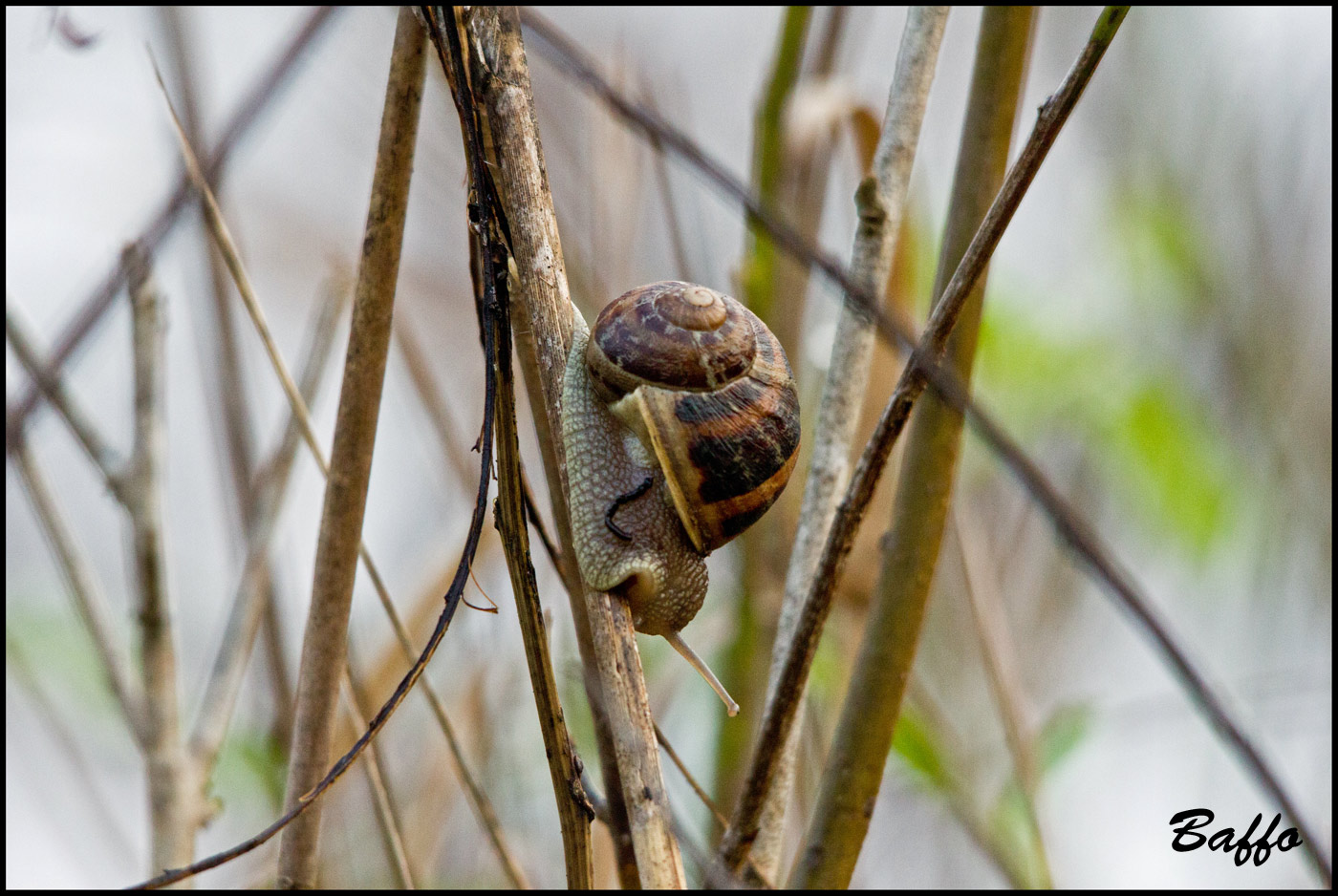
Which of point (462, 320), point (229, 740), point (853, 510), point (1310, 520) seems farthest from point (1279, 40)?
point (229, 740)

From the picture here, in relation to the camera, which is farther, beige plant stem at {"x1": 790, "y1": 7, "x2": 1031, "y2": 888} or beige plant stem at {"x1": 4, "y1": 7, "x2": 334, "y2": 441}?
beige plant stem at {"x1": 4, "y1": 7, "x2": 334, "y2": 441}

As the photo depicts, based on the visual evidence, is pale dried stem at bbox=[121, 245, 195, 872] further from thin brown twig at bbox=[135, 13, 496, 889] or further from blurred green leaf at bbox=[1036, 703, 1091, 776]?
blurred green leaf at bbox=[1036, 703, 1091, 776]

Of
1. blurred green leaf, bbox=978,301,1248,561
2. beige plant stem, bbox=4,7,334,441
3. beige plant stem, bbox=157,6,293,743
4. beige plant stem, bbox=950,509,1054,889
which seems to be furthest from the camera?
blurred green leaf, bbox=978,301,1248,561

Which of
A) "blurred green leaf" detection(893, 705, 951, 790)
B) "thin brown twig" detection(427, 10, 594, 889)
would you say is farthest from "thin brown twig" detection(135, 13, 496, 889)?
"blurred green leaf" detection(893, 705, 951, 790)

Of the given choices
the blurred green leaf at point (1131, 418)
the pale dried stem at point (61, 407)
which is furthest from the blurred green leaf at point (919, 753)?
the pale dried stem at point (61, 407)

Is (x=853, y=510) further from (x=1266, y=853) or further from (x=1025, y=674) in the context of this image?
(x=1025, y=674)

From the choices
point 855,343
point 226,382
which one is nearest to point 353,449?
point 855,343
